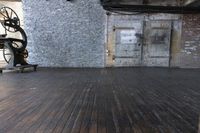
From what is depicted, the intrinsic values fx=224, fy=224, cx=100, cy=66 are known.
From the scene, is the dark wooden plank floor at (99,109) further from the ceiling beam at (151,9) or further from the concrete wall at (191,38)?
the ceiling beam at (151,9)

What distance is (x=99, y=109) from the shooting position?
10.9 feet

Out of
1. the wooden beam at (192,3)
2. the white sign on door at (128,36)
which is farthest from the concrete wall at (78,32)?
the white sign on door at (128,36)

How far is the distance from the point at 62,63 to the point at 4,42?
93.0 inches

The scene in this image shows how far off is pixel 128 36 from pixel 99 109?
5972 millimetres

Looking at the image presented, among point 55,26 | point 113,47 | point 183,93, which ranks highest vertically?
point 55,26

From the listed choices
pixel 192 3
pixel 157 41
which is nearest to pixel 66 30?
pixel 157 41

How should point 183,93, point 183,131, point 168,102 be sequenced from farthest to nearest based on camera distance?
point 183,93
point 168,102
point 183,131

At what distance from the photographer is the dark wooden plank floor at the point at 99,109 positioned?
2.57 metres

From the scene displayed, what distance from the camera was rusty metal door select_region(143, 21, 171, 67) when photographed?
8.85 metres

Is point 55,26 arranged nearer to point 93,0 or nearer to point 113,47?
point 93,0

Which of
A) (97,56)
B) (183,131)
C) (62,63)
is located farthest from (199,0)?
(183,131)

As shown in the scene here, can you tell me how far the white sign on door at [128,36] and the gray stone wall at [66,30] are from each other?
791 millimetres

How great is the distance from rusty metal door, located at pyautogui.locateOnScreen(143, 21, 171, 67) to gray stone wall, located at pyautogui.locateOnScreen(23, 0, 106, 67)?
1.75m

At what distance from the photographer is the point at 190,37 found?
346 inches
